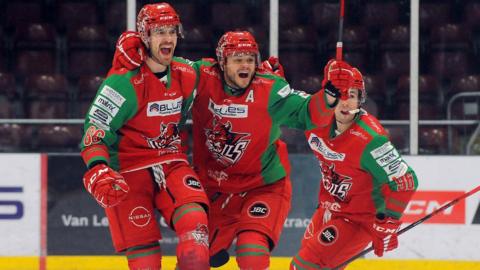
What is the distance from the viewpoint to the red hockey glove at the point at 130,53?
13.3 feet

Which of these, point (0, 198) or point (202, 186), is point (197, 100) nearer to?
point (202, 186)

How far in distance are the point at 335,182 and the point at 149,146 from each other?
33.0 inches

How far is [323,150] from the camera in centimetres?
448

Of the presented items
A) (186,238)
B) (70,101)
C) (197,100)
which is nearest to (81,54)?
(70,101)

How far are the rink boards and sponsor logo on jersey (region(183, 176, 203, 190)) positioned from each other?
173 centimetres

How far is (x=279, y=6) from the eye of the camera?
240 inches

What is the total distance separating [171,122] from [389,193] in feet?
3.13

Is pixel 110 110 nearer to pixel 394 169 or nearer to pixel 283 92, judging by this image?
pixel 283 92

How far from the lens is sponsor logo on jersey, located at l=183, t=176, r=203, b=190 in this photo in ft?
13.5

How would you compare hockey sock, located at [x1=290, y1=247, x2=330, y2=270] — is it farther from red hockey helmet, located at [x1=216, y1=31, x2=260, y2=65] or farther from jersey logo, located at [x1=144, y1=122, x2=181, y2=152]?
red hockey helmet, located at [x1=216, y1=31, x2=260, y2=65]

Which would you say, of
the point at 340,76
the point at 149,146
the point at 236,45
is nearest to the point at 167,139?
the point at 149,146

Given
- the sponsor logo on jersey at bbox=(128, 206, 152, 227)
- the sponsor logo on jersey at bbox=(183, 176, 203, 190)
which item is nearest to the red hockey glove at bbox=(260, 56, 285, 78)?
the sponsor logo on jersey at bbox=(183, 176, 203, 190)

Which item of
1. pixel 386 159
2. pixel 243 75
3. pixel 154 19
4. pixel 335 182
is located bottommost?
pixel 335 182

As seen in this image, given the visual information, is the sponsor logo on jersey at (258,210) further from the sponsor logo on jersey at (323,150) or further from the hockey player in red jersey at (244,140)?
the sponsor logo on jersey at (323,150)
